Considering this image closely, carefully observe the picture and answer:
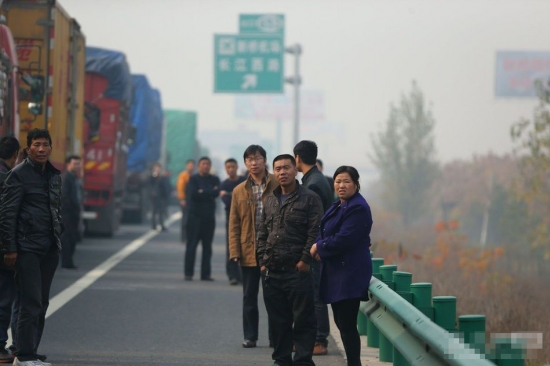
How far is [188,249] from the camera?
19.2 meters

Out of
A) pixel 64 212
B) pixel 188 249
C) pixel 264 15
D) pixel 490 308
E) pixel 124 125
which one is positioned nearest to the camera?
pixel 490 308

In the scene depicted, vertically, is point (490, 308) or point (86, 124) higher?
point (86, 124)

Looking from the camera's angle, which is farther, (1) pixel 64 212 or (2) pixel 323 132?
(2) pixel 323 132

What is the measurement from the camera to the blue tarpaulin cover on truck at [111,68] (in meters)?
28.9

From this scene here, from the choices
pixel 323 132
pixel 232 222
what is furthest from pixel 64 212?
pixel 323 132

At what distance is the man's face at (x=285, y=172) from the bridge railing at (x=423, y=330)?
101 centimetres

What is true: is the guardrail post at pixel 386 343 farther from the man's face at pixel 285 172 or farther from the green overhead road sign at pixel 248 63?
the green overhead road sign at pixel 248 63

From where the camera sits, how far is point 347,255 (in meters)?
9.29

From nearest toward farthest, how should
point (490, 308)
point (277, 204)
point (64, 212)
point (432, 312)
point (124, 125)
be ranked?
point (432, 312) < point (277, 204) < point (490, 308) < point (64, 212) < point (124, 125)

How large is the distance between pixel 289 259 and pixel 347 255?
29.7 inches

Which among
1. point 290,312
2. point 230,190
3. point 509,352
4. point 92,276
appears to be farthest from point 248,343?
point 92,276

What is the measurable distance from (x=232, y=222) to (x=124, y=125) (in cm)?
1999

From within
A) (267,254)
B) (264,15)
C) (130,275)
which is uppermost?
(264,15)

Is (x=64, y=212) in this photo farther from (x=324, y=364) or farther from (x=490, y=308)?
(x=324, y=364)
